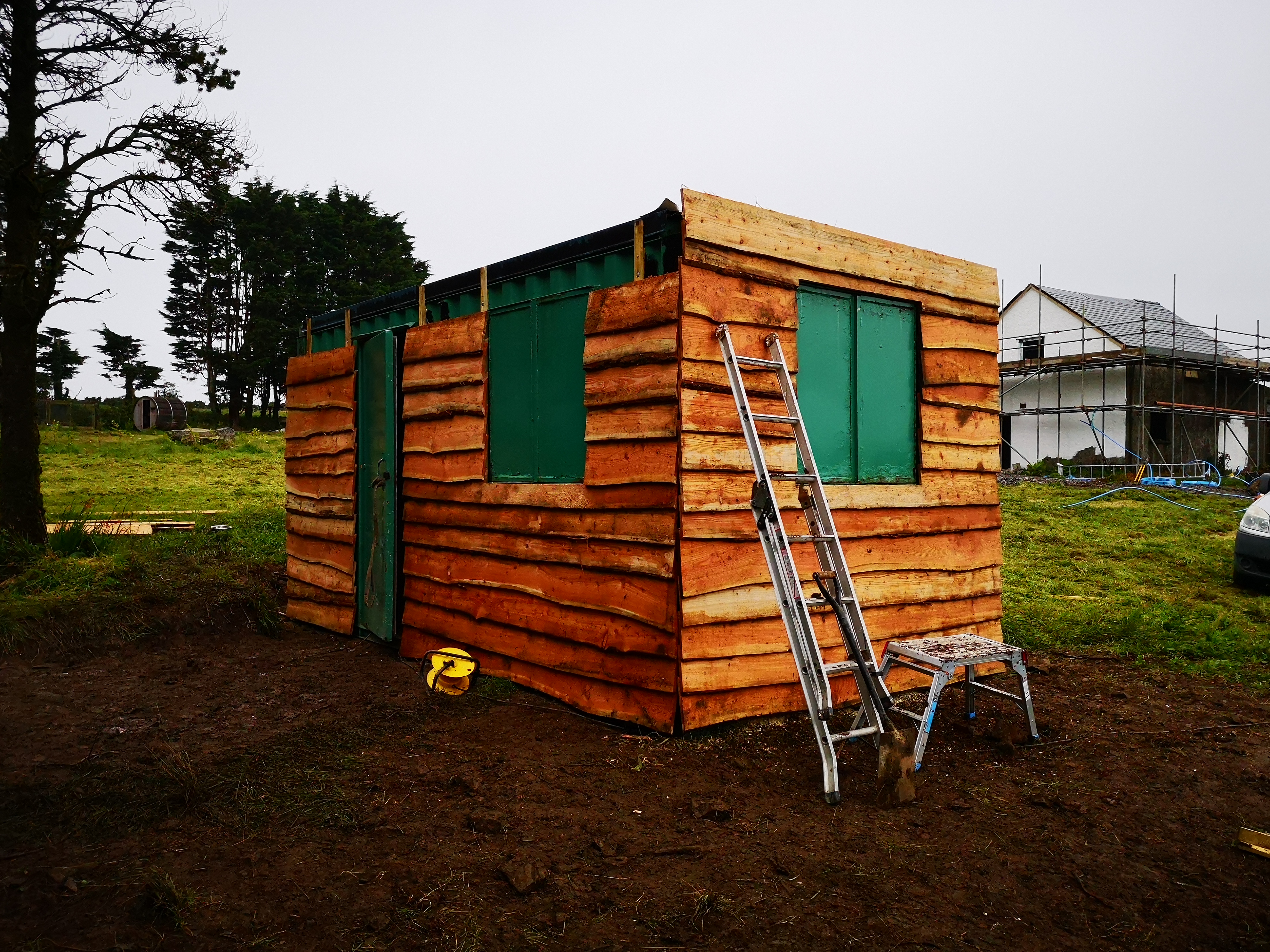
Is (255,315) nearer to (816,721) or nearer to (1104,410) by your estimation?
(1104,410)

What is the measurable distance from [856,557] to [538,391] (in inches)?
Result: 109

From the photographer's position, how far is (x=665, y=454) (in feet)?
17.5

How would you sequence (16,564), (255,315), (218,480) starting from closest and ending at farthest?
(16,564) < (218,480) < (255,315)

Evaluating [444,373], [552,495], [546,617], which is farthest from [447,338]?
[546,617]

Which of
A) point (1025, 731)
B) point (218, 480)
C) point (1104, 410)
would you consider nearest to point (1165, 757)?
point (1025, 731)

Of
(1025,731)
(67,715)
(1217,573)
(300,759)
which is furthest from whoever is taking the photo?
(1217,573)

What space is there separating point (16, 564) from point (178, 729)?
5649mm

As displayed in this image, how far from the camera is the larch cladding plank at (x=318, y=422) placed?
8.81 meters

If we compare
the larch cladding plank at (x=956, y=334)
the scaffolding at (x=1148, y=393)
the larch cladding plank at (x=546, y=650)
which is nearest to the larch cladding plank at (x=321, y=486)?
the larch cladding plank at (x=546, y=650)

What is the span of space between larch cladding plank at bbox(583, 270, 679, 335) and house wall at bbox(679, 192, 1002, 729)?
0.40 feet

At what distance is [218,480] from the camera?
19.8 m

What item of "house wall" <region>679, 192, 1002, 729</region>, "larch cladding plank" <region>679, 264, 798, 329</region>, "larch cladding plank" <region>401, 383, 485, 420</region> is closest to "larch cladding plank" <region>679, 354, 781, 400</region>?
"house wall" <region>679, 192, 1002, 729</region>

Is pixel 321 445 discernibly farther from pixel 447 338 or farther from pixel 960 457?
pixel 960 457

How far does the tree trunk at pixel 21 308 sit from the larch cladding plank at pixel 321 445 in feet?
11.0
